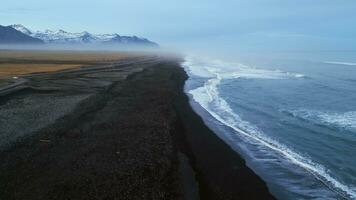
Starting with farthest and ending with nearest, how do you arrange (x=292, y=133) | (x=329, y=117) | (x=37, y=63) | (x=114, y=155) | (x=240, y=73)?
(x=37, y=63) → (x=240, y=73) → (x=329, y=117) → (x=292, y=133) → (x=114, y=155)

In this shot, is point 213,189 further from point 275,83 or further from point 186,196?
point 275,83

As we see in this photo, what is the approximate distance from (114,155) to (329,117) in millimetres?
16345

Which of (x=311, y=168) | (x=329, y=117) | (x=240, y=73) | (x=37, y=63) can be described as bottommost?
(x=240, y=73)

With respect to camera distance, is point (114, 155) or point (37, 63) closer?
point (114, 155)

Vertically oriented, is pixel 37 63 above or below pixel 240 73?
above

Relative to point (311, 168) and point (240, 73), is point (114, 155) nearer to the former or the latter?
point (311, 168)

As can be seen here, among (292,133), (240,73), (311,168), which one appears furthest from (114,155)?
(240,73)

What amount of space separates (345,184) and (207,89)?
1177 inches

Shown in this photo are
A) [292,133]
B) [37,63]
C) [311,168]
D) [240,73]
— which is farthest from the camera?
[37,63]

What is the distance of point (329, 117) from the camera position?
28.2 meters

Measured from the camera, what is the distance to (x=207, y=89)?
45.1 m

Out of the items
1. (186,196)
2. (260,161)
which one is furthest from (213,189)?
(260,161)

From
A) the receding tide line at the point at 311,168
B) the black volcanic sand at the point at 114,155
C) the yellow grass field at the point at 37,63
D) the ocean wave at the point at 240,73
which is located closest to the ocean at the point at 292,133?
the receding tide line at the point at 311,168

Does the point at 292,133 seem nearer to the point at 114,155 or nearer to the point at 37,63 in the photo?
the point at 114,155
